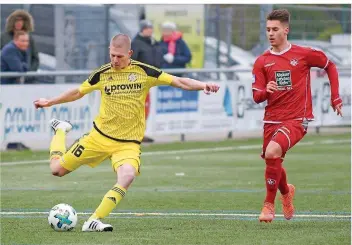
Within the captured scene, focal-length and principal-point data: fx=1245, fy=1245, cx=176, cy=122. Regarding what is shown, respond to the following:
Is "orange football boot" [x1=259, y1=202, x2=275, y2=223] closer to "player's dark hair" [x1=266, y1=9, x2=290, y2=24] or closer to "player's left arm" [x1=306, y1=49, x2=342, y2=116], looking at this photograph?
"player's left arm" [x1=306, y1=49, x2=342, y2=116]

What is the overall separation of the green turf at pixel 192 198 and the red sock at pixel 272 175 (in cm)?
27

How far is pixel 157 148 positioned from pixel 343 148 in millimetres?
3413

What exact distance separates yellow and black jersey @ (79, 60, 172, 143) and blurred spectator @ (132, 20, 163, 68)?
35.7 ft

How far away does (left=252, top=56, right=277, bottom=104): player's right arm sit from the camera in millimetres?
12062

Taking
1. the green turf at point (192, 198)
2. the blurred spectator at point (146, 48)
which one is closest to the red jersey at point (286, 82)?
the green turf at point (192, 198)

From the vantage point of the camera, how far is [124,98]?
12141 millimetres

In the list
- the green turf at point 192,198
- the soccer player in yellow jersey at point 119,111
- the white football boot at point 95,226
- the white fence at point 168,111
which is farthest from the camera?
the white fence at point 168,111

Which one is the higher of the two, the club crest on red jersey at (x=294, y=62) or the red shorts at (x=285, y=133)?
the club crest on red jersey at (x=294, y=62)

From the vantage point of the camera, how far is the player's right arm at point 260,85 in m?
12.1

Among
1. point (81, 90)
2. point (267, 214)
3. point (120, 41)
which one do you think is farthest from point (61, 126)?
point (267, 214)

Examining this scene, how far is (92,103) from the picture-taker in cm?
2208

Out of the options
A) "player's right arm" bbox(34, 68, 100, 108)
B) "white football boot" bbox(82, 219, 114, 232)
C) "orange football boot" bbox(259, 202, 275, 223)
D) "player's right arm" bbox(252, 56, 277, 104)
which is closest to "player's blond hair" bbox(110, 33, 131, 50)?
"player's right arm" bbox(34, 68, 100, 108)

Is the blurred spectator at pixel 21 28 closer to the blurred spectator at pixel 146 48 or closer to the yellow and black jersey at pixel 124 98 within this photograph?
the blurred spectator at pixel 146 48

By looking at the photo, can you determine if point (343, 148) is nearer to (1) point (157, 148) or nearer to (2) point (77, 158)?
(1) point (157, 148)
